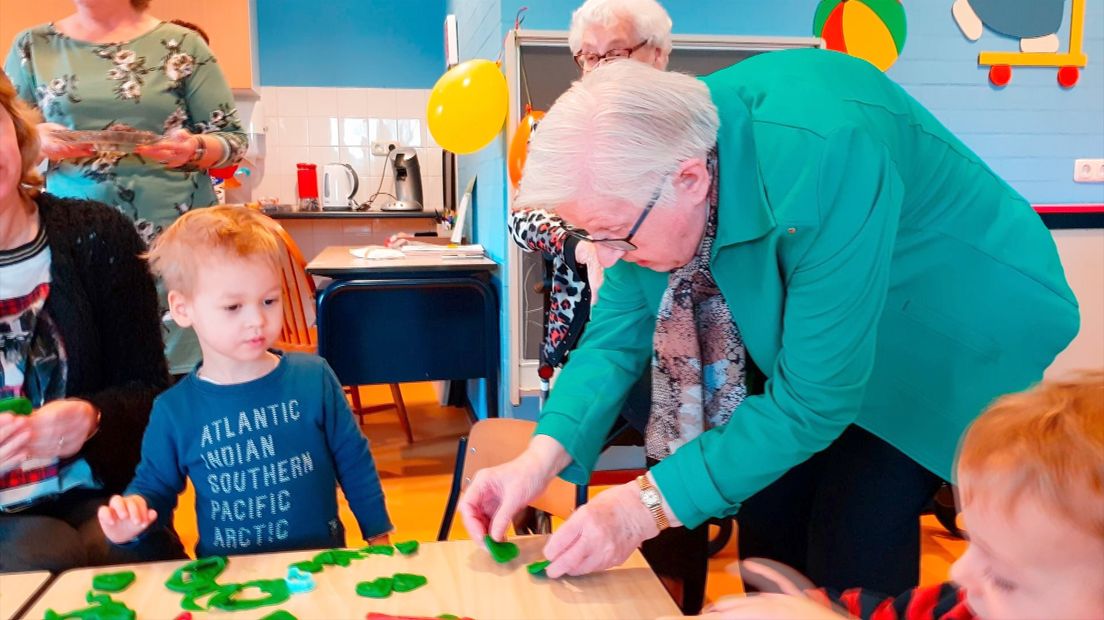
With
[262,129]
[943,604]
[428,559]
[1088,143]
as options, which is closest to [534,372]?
[428,559]

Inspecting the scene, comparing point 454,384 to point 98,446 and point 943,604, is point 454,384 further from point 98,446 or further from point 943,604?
point 943,604

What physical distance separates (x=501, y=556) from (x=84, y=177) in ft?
5.34

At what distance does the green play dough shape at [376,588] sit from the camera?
2.93ft

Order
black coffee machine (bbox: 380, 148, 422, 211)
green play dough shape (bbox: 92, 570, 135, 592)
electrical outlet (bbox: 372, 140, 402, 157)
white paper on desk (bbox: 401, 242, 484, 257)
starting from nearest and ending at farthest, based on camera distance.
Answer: green play dough shape (bbox: 92, 570, 135, 592) → white paper on desk (bbox: 401, 242, 484, 257) → black coffee machine (bbox: 380, 148, 422, 211) → electrical outlet (bbox: 372, 140, 402, 157)

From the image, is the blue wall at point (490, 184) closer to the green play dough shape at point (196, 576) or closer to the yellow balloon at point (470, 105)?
the yellow balloon at point (470, 105)

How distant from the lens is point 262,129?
16.1ft

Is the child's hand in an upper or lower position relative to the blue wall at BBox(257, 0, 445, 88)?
lower

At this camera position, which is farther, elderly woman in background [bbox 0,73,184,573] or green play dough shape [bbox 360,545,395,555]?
elderly woman in background [bbox 0,73,184,573]

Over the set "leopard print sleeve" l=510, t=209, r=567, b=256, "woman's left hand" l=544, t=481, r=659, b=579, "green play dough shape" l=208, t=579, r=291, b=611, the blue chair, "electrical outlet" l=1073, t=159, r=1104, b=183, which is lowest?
the blue chair

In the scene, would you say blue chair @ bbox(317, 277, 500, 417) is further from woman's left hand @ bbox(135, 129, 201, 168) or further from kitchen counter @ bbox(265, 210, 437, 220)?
kitchen counter @ bbox(265, 210, 437, 220)

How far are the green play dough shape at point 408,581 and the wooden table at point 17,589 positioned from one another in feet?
1.29

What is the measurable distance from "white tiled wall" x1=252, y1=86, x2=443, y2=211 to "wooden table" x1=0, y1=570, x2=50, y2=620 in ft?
14.1

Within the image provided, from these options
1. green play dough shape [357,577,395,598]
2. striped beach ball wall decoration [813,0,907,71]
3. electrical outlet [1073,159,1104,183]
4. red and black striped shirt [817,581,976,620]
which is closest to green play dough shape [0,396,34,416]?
green play dough shape [357,577,395,598]

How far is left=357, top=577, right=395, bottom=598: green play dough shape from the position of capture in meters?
0.89
